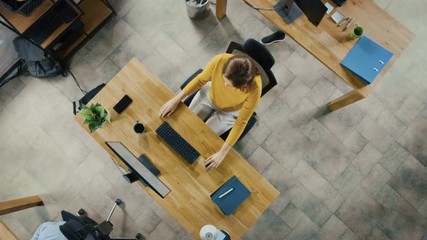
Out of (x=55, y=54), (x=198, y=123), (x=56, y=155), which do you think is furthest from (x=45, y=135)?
(x=198, y=123)

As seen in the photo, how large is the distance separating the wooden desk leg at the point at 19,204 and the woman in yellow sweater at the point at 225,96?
71.6 inches

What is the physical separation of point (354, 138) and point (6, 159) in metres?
3.79

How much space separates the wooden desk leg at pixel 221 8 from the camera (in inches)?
144

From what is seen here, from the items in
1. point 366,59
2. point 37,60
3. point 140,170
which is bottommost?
point 366,59

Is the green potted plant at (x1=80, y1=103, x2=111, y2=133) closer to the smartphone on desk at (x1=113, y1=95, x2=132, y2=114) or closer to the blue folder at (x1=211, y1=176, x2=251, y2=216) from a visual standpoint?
the smartphone on desk at (x1=113, y1=95, x2=132, y2=114)

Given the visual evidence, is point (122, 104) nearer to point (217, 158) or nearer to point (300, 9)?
point (217, 158)

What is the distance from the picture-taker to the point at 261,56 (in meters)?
2.82

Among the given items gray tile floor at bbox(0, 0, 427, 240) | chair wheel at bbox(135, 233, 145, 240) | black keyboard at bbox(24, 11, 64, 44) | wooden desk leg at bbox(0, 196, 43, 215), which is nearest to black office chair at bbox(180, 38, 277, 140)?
gray tile floor at bbox(0, 0, 427, 240)

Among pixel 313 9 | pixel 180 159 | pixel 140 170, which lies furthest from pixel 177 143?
pixel 313 9

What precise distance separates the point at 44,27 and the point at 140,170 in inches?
75.5

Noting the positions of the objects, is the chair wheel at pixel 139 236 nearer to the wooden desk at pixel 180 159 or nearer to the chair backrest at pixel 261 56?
the wooden desk at pixel 180 159

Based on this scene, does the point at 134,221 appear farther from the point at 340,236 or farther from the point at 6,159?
the point at 340,236

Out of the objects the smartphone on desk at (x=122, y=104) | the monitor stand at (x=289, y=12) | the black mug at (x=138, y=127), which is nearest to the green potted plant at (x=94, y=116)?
the smartphone on desk at (x=122, y=104)

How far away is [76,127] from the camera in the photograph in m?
3.75
